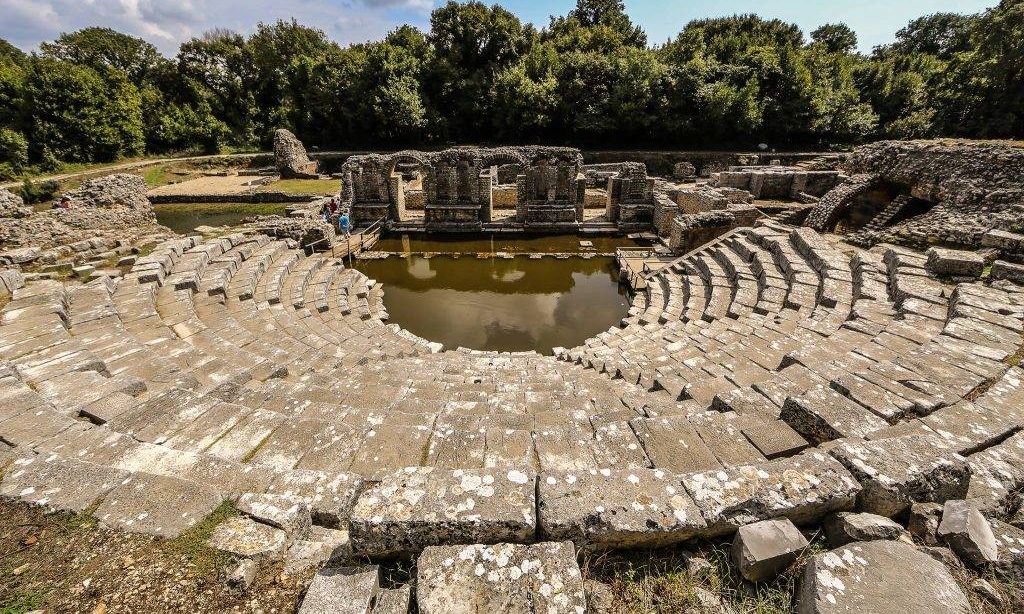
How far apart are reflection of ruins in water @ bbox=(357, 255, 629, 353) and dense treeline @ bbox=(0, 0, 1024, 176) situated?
21576 mm

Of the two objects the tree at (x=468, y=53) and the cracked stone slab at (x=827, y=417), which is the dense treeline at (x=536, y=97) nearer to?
the tree at (x=468, y=53)

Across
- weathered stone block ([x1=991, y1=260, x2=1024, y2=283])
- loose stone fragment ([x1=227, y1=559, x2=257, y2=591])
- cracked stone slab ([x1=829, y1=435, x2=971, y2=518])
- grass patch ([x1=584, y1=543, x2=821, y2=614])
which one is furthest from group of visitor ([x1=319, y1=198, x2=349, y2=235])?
weathered stone block ([x1=991, y1=260, x2=1024, y2=283])

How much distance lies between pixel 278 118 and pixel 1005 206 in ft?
157

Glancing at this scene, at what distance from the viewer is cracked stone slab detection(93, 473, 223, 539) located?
269 centimetres

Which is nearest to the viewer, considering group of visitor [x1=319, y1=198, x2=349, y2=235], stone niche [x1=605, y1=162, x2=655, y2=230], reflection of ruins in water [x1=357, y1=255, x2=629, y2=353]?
reflection of ruins in water [x1=357, y1=255, x2=629, y2=353]

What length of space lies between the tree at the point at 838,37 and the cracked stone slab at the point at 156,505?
2769 inches

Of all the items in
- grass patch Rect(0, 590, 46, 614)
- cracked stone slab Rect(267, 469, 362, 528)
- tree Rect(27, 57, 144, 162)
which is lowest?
cracked stone slab Rect(267, 469, 362, 528)

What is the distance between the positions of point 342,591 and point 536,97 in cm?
3482

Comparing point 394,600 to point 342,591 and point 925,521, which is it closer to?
point 342,591

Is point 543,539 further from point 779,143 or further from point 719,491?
point 779,143

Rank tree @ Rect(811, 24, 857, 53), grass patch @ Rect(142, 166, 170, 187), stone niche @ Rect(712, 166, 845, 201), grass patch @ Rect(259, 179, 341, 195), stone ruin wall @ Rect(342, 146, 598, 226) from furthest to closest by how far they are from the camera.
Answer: tree @ Rect(811, 24, 857, 53) → grass patch @ Rect(142, 166, 170, 187) → grass patch @ Rect(259, 179, 341, 195) → stone niche @ Rect(712, 166, 845, 201) → stone ruin wall @ Rect(342, 146, 598, 226)

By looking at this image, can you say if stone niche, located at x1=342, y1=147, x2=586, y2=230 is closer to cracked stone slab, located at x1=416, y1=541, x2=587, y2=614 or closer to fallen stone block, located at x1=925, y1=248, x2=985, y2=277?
fallen stone block, located at x1=925, y1=248, x2=985, y2=277

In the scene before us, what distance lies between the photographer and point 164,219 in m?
22.6

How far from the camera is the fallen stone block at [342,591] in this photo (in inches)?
85.0
